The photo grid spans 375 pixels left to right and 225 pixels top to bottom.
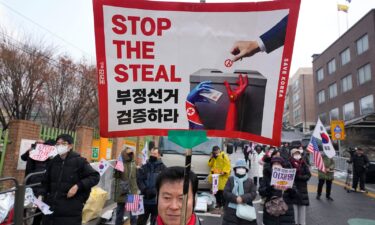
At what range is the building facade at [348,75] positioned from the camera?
33344mm

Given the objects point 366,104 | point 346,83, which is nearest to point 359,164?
point 366,104

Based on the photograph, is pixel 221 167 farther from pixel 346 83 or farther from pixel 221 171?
pixel 346 83

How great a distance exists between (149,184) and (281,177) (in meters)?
2.52

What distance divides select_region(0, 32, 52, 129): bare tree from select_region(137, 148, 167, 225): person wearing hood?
13453 mm

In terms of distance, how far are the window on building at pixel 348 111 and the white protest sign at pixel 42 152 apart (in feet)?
125

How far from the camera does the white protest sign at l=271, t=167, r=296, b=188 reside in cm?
589

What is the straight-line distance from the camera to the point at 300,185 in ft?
24.8

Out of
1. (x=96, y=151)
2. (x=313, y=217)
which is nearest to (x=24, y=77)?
(x=96, y=151)

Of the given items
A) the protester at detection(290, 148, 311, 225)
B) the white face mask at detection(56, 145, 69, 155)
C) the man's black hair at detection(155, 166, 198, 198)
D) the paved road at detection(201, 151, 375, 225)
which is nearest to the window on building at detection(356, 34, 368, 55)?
the paved road at detection(201, 151, 375, 225)

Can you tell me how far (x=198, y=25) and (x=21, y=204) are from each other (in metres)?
4.11

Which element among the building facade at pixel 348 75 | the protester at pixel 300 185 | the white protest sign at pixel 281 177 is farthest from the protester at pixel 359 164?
the building facade at pixel 348 75

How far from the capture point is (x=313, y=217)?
8797 mm

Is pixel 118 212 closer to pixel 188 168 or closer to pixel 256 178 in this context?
pixel 188 168

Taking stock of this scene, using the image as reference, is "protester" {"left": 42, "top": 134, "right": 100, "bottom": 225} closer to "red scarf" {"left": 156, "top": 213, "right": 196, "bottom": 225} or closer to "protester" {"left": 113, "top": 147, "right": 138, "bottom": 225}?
"protester" {"left": 113, "top": 147, "right": 138, "bottom": 225}
